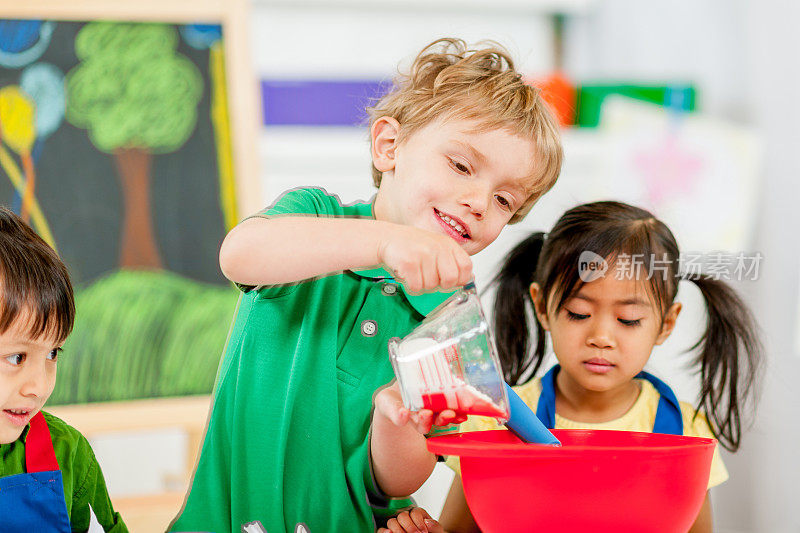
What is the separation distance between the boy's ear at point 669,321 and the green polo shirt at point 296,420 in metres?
0.23

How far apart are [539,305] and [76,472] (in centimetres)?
38

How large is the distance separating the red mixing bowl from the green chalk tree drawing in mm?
777

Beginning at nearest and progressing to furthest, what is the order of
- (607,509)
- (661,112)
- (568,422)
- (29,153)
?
(607,509) < (568,422) < (29,153) < (661,112)

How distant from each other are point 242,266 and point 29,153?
0.69 meters

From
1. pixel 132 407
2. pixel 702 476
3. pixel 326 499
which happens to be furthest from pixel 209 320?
pixel 702 476

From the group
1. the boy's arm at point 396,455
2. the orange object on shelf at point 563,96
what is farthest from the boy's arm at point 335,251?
the orange object on shelf at point 563,96

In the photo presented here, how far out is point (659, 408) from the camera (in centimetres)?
69

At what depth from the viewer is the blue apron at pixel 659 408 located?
0.67 metres

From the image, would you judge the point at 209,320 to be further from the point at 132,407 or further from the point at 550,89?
the point at 550,89

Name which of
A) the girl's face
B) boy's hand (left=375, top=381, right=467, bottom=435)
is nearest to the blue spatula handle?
boy's hand (left=375, top=381, right=467, bottom=435)

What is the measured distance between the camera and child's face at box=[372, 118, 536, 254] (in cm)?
56

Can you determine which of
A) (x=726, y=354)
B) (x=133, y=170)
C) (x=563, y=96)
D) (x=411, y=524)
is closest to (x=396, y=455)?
(x=411, y=524)

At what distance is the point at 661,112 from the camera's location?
1392mm

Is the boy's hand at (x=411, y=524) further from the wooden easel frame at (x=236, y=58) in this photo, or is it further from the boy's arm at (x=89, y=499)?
the wooden easel frame at (x=236, y=58)
